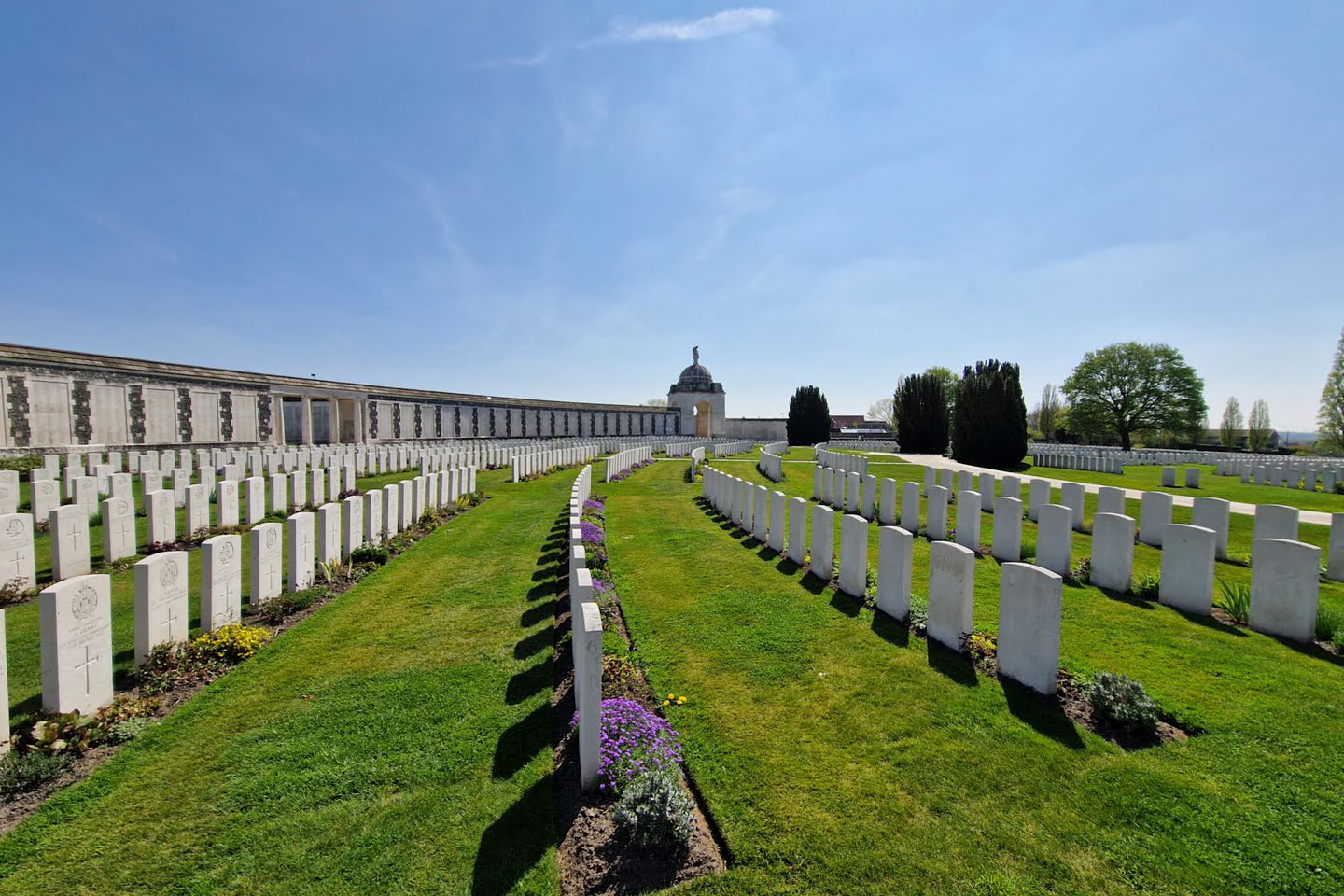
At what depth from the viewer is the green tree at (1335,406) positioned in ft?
121

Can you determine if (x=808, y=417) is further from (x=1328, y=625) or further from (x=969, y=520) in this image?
(x=1328, y=625)

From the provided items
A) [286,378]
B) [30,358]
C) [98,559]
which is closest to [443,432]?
[286,378]

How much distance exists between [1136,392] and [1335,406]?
1211cm

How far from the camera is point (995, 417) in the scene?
25.0 m

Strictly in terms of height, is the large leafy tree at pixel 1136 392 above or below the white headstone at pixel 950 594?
above

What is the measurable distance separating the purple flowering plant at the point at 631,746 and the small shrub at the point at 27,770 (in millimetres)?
3253

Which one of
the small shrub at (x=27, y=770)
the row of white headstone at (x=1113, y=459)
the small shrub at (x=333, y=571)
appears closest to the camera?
the small shrub at (x=27, y=770)

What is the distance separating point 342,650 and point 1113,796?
6.26 meters

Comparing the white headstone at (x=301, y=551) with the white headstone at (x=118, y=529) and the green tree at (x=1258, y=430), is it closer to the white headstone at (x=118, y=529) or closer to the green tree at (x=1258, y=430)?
the white headstone at (x=118, y=529)

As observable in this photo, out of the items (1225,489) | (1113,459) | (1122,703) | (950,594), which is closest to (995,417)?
(1113,459)

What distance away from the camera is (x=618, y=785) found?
3260mm

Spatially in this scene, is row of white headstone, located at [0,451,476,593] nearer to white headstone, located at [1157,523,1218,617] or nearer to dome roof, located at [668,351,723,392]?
white headstone, located at [1157,523,1218,617]

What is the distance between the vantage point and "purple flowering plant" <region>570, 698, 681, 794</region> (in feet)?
10.8

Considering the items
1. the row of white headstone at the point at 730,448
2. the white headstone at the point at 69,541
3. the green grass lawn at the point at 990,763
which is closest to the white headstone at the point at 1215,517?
the green grass lawn at the point at 990,763
